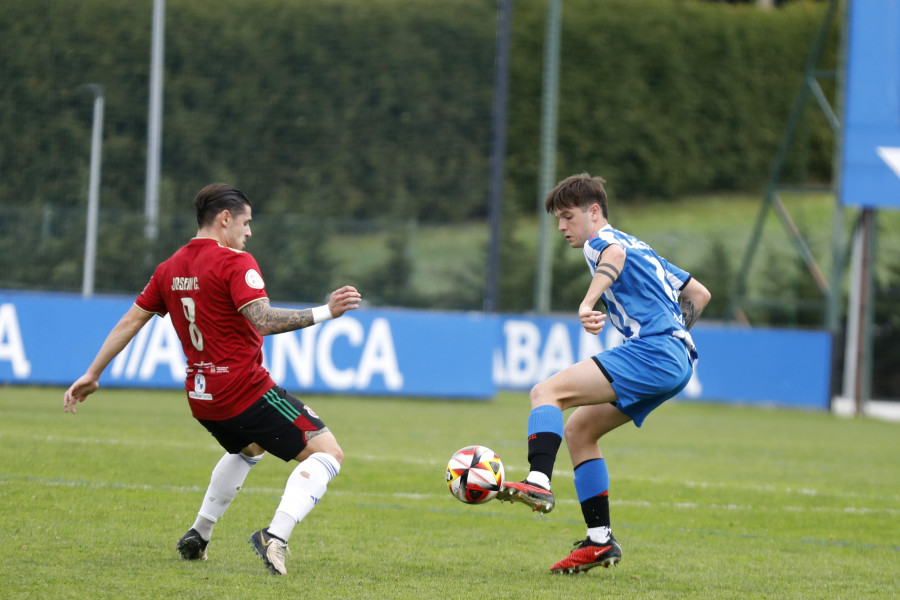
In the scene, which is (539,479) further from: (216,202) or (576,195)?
(216,202)

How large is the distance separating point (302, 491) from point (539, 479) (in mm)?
1116

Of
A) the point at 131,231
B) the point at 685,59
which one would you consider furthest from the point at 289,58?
the point at 685,59

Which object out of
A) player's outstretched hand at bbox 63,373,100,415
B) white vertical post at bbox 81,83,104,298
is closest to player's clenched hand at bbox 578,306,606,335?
player's outstretched hand at bbox 63,373,100,415

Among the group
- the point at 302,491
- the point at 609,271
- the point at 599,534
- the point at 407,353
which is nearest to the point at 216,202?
the point at 302,491

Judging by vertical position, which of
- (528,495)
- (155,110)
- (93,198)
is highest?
(155,110)

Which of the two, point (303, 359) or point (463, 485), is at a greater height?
point (463, 485)

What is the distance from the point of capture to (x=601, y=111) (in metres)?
34.4

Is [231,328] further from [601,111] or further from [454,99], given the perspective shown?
[601,111]

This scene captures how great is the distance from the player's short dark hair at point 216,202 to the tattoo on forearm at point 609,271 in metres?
1.75

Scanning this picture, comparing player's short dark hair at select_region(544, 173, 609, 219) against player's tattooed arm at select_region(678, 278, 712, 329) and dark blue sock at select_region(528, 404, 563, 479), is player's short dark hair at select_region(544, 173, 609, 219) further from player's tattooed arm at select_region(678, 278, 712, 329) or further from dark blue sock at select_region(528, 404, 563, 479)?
dark blue sock at select_region(528, 404, 563, 479)

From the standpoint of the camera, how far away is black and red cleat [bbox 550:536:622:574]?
5.89 meters

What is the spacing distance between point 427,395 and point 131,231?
5.26 metres

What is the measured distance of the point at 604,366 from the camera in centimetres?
569

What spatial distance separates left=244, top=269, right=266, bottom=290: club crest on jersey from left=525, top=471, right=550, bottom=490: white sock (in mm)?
1517
